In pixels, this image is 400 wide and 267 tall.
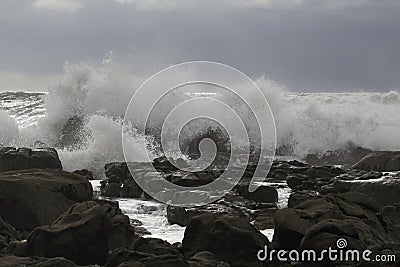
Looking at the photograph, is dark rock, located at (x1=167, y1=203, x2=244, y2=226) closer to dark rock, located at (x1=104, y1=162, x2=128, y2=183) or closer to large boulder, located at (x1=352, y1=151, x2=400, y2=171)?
dark rock, located at (x1=104, y1=162, x2=128, y2=183)

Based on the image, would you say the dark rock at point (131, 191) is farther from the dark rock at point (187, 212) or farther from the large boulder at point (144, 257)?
the large boulder at point (144, 257)

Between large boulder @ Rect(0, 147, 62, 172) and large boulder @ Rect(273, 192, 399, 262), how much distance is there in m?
8.13

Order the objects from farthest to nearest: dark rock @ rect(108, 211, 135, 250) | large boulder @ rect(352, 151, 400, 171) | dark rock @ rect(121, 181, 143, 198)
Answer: large boulder @ rect(352, 151, 400, 171) → dark rock @ rect(121, 181, 143, 198) → dark rock @ rect(108, 211, 135, 250)

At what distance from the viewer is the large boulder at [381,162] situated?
634 inches

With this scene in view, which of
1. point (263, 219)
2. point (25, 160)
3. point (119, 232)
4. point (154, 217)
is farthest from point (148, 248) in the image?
point (25, 160)

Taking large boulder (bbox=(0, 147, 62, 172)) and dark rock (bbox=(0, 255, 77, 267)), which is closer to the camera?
dark rock (bbox=(0, 255, 77, 267))

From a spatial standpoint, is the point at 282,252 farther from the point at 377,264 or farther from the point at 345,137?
the point at 345,137

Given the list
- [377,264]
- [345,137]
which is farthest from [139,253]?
[345,137]

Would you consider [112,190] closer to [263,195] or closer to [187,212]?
[187,212]

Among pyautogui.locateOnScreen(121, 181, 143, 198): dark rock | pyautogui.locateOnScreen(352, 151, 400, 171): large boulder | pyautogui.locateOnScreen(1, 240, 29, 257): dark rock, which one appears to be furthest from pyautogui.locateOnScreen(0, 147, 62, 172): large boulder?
pyautogui.locateOnScreen(352, 151, 400, 171): large boulder

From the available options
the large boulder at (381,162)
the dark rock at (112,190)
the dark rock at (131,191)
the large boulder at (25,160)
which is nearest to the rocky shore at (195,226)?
the dark rock at (131,191)

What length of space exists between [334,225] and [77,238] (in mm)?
3033

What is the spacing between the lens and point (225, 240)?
7871 mm

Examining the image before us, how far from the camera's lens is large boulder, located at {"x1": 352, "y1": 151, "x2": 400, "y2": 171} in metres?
16.1
